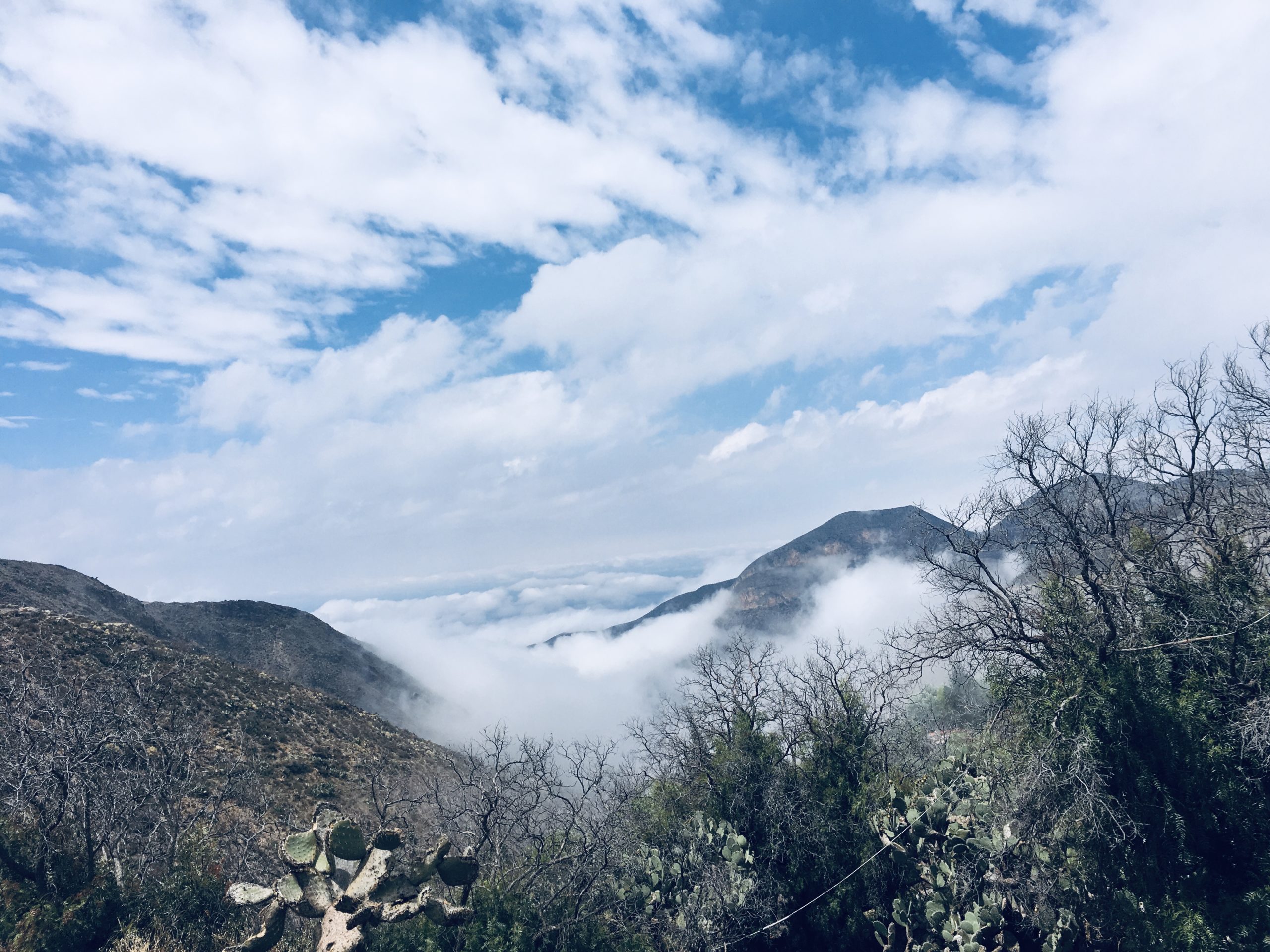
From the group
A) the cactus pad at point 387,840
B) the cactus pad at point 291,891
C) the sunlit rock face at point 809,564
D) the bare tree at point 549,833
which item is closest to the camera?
the cactus pad at point 291,891

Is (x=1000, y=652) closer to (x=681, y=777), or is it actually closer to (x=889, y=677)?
(x=889, y=677)

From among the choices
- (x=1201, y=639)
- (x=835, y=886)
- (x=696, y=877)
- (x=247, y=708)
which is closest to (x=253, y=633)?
(x=247, y=708)

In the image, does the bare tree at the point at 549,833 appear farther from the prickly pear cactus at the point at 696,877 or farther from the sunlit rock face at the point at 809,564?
the sunlit rock face at the point at 809,564

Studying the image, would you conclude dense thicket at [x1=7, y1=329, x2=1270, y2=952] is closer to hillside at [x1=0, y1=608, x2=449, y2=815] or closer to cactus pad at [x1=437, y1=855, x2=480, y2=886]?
cactus pad at [x1=437, y1=855, x2=480, y2=886]

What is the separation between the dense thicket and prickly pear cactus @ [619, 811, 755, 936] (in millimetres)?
56

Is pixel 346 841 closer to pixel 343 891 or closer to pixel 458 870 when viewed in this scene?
pixel 343 891

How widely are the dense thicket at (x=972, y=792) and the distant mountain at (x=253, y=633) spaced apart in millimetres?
42640

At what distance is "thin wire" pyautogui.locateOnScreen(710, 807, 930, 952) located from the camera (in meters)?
15.8

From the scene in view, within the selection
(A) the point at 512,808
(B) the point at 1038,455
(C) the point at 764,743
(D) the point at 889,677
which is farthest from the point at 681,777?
(B) the point at 1038,455

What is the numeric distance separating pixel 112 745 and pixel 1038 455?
2516 cm

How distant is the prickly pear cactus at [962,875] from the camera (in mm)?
14250

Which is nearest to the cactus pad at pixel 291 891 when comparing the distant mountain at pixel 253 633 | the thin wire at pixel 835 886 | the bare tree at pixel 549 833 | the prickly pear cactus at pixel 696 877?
the bare tree at pixel 549 833

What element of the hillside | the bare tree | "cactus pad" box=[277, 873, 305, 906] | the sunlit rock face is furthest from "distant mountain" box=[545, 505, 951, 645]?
"cactus pad" box=[277, 873, 305, 906]

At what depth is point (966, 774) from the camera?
16.4 m
